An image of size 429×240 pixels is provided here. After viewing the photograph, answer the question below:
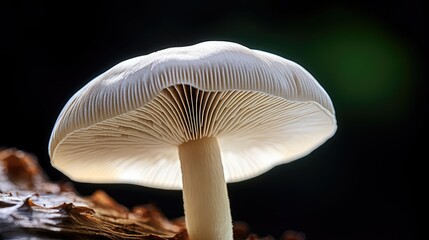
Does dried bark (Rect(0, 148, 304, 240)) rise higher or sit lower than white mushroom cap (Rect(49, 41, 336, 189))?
lower

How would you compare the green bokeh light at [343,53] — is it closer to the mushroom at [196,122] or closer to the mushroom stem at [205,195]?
the mushroom at [196,122]

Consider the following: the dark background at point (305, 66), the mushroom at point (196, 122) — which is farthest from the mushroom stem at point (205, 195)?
the dark background at point (305, 66)

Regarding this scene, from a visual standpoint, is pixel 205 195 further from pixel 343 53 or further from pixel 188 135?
pixel 343 53

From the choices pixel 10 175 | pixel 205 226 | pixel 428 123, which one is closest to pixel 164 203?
pixel 10 175

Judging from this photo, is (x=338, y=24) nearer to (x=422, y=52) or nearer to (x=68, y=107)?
(x=422, y=52)

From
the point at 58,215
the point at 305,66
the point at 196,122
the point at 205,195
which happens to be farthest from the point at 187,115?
the point at 305,66

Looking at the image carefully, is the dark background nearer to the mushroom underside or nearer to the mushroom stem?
the mushroom underside

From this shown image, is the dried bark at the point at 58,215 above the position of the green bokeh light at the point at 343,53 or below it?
below

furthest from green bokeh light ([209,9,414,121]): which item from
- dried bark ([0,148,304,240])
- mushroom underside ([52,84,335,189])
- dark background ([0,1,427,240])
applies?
dried bark ([0,148,304,240])
